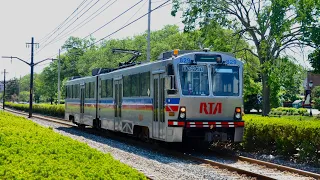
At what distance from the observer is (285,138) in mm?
15508

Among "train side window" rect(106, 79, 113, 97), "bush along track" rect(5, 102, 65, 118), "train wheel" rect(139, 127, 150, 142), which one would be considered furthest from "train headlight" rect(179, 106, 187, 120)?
"bush along track" rect(5, 102, 65, 118)

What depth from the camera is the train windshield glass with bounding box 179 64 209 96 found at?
16097mm

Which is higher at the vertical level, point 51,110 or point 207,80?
point 207,80

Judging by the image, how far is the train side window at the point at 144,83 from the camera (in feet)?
59.5

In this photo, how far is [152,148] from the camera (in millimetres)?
19266

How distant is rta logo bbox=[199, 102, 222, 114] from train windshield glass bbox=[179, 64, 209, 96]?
1.17ft

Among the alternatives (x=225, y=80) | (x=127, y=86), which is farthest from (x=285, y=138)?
(x=127, y=86)

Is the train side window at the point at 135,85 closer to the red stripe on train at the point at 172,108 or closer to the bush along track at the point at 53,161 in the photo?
the red stripe on train at the point at 172,108

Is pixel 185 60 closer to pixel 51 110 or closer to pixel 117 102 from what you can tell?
pixel 117 102

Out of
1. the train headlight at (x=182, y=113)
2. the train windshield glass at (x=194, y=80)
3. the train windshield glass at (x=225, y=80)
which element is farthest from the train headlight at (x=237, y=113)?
the train headlight at (x=182, y=113)

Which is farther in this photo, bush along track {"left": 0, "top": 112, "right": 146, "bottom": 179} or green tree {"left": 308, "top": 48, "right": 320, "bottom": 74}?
green tree {"left": 308, "top": 48, "right": 320, "bottom": 74}

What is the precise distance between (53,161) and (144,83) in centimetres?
1052

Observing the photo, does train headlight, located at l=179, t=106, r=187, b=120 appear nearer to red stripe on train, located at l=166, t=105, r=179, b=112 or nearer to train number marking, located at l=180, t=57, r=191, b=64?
red stripe on train, located at l=166, t=105, r=179, b=112

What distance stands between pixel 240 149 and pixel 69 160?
36.2 ft
